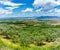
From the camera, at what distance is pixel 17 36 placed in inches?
454

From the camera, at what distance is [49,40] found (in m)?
11.8

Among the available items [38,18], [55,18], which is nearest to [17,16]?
[38,18]

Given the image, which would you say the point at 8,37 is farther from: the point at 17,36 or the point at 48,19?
the point at 48,19

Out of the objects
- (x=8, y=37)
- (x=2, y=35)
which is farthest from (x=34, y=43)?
(x=2, y=35)

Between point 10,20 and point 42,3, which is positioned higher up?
point 42,3

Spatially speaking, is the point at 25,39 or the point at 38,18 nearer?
the point at 25,39

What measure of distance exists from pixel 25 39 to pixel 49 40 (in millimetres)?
1932

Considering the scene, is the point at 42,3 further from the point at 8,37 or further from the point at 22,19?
the point at 8,37

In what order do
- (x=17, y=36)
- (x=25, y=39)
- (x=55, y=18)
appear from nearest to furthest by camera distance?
(x=25, y=39), (x=17, y=36), (x=55, y=18)

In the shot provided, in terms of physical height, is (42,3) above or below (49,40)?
above

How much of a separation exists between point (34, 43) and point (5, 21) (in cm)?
587

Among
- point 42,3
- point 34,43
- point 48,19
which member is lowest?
point 34,43

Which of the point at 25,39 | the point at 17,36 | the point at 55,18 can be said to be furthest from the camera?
the point at 55,18

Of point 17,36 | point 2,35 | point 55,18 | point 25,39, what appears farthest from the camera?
point 55,18
